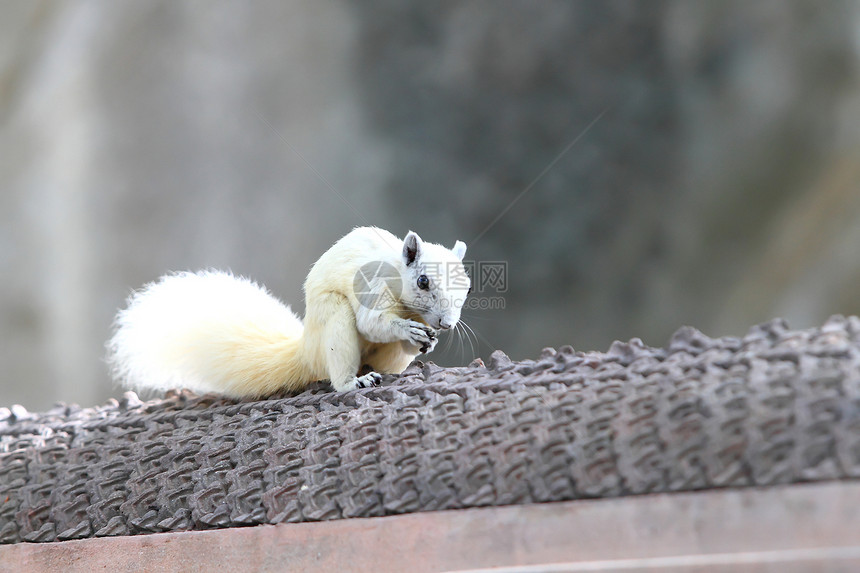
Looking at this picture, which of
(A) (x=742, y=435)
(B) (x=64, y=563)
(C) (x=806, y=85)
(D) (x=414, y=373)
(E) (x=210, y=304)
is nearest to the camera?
(A) (x=742, y=435)

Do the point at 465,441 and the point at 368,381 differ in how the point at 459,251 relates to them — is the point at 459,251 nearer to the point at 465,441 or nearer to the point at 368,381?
the point at 368,381

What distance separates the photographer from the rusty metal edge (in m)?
0.86

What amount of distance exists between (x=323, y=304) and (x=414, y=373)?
0.26 meters

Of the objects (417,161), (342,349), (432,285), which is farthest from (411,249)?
(417,161)

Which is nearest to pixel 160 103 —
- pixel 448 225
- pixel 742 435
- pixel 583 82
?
pixel 448 225

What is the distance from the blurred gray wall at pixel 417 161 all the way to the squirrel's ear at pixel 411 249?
195 cm

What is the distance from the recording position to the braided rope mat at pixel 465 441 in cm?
94

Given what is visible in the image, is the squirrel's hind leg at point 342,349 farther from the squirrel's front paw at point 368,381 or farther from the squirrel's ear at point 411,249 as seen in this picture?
the squirrel's ear at point 411,249

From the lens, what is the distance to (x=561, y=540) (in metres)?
0.99

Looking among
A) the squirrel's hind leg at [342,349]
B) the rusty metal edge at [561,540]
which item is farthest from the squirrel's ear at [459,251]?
the rusty metal edge at [561,540]

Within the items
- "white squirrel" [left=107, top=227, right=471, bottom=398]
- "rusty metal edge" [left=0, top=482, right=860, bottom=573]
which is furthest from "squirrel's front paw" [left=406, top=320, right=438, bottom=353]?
"rusty metal edge" [left=0, top=482, right=860, bottom=573]

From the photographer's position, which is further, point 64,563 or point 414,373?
point 414,373

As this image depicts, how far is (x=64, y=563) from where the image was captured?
133cm

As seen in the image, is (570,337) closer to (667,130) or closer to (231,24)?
(667,130)
